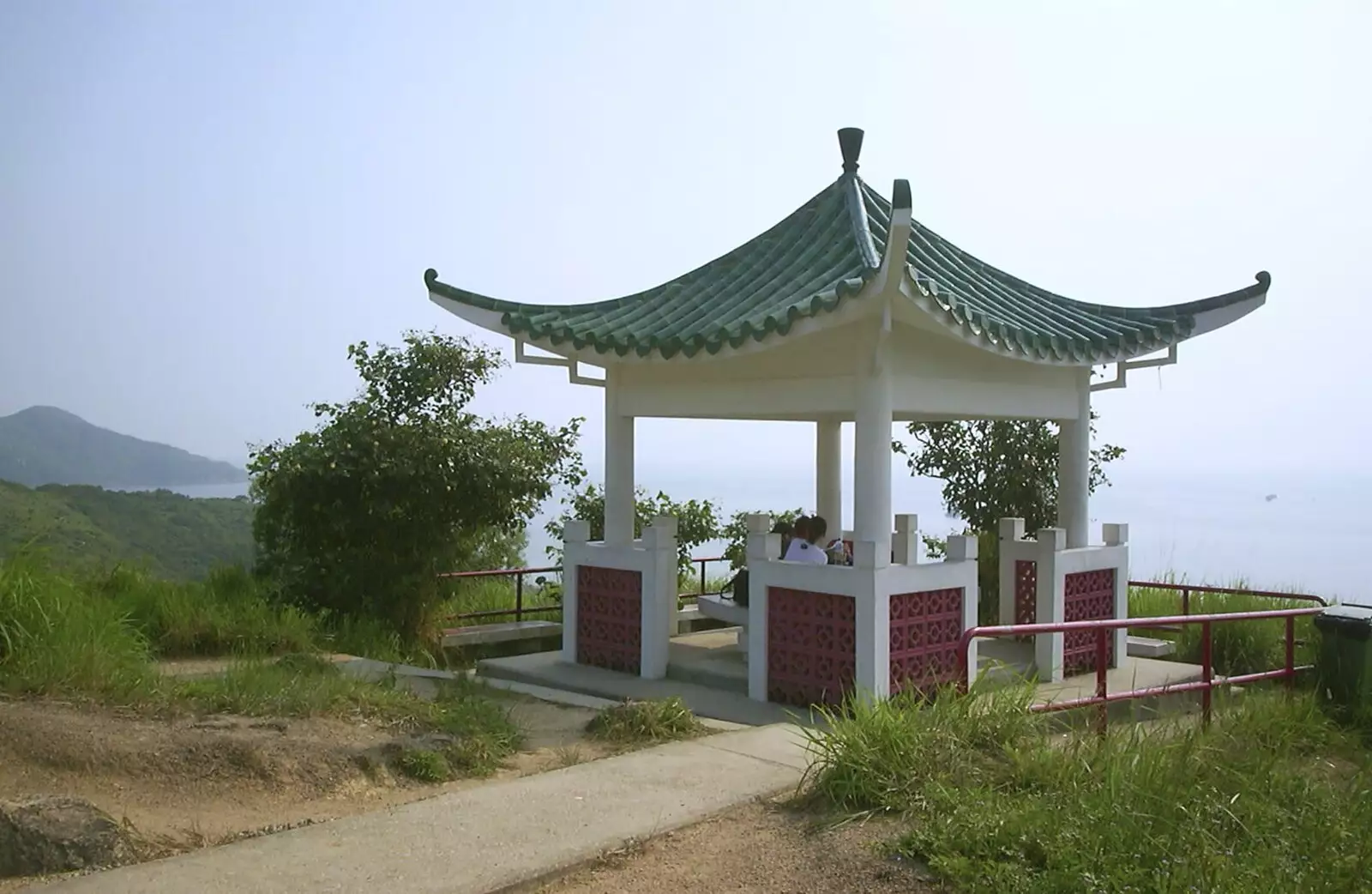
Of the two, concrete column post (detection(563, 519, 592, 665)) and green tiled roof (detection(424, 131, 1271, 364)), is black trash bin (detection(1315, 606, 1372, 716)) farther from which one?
concrete column post (detection(563, 519, 592, 665))

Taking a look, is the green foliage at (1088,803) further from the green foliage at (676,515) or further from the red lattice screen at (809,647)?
the green foliage at (676,515)

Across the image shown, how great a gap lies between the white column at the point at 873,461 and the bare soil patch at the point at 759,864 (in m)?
3.06

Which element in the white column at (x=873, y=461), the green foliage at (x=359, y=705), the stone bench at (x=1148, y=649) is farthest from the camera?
the stone bench at (x=1148, y=649)

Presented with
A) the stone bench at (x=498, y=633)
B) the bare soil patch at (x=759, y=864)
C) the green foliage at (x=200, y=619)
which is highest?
the green foliage at (x=200, y=619)

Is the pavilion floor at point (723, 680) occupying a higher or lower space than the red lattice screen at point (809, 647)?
lower

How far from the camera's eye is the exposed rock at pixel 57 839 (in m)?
5.19

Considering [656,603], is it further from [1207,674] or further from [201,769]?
[201,769]

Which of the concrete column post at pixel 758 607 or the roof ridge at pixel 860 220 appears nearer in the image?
the concrete column post at pixel 758 607

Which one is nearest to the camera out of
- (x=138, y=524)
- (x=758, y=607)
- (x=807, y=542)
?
(x=758, y=607)

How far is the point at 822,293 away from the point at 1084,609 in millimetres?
4026

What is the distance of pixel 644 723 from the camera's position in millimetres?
7992

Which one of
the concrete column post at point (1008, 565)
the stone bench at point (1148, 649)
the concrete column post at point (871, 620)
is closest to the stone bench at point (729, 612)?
the concrete column post at point (871, 620)

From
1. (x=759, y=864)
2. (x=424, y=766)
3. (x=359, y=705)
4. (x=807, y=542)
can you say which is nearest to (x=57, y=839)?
(x=424, y=766)

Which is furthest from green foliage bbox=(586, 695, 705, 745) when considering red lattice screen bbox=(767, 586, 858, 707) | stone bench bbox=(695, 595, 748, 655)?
stone bench bbox=(695, 595, 748, 655)
